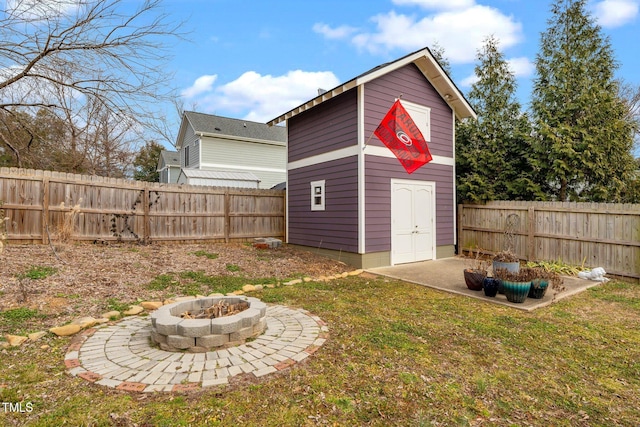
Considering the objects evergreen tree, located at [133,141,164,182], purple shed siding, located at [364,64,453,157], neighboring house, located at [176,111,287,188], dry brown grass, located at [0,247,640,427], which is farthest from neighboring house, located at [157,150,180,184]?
dry brown grass, located at [0,247,640,427]

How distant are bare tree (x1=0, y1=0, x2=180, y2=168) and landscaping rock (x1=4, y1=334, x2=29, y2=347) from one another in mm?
3738

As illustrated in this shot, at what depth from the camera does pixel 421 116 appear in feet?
30.8

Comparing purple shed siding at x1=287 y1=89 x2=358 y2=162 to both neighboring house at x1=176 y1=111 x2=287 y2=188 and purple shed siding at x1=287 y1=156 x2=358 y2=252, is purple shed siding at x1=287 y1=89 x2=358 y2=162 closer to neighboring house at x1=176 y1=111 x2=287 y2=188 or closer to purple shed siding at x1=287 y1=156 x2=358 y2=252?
purple shed siding at x1=287 y1=156 x2=358 y2=252

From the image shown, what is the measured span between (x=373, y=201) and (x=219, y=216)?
17.1 feet

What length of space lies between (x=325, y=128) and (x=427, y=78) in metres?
3.34

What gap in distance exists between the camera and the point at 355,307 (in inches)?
194

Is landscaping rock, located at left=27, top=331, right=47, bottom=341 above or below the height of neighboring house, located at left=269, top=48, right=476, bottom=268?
below

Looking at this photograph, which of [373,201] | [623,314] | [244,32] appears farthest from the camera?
[373,201]

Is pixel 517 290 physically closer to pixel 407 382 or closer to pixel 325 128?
pixel 407 382

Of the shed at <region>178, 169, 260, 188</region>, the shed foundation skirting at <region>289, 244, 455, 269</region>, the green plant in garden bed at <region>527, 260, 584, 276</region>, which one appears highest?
the shed at <region>178, 169, 260, 188</region>

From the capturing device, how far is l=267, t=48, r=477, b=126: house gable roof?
26.4ft

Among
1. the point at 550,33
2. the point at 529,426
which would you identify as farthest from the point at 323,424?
the point at 550,33

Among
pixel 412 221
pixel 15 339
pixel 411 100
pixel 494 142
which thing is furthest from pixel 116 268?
pixel 494 142

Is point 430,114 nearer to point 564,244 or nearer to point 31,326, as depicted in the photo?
point 564,244
